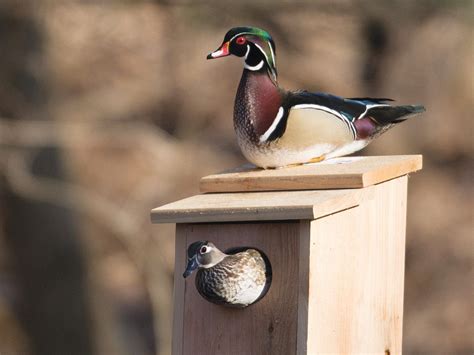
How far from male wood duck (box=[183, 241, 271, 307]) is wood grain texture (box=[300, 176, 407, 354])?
16 cm

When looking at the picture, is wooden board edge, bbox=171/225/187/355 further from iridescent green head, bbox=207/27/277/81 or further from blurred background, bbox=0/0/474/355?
blurred background, bbox=0/0/474/355

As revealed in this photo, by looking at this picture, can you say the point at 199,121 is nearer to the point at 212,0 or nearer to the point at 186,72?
the point at 186,72

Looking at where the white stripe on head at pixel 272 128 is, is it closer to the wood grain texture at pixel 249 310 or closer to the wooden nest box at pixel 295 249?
the wooden nest box at pixel 295 249

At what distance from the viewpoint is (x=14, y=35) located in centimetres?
831

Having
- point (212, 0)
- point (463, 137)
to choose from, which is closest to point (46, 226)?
point (212, 0)

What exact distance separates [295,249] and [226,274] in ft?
0.66

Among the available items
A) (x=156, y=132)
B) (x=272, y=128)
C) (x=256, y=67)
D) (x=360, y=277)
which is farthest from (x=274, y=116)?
(x=156, y=132)

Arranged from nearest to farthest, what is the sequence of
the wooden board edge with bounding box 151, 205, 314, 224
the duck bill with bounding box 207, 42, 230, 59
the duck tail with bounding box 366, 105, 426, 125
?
the wooden board edge with bounding box 151, 205, 314, 224
the duck bill with bounding box 207, 42, 230, 59
the duck tail with bounding box 366, 105, 426, 125

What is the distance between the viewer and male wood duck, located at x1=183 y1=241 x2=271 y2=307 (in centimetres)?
344

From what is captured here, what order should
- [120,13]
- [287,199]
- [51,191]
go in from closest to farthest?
[287,199]
[51,191]
[120,13]

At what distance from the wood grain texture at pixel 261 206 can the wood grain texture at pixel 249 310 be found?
0.21 feet

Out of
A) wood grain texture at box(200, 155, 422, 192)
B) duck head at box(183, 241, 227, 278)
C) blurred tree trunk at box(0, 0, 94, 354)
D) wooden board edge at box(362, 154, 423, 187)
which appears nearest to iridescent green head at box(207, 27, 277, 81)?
wood grain texture at box(200, 155, 422, 192)

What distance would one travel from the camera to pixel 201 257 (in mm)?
3438

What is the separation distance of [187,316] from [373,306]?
0.61 meters
